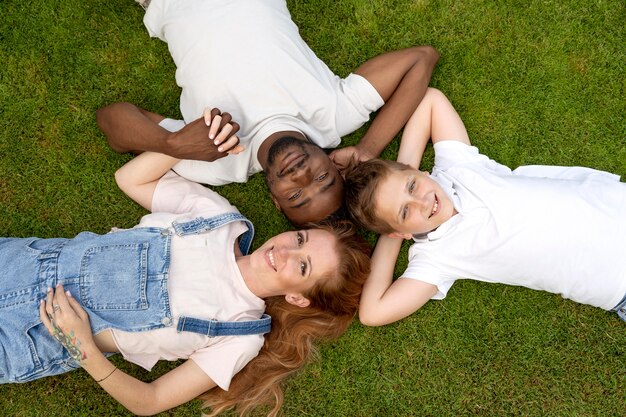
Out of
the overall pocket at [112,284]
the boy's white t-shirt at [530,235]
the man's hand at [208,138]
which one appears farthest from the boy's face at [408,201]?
the overall pocket at [112,284]

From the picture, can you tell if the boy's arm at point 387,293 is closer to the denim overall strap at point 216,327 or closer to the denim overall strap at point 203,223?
the denim overall strap at point 216,327

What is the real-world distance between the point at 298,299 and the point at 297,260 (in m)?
0.33

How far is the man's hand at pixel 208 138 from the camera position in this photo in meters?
3.08

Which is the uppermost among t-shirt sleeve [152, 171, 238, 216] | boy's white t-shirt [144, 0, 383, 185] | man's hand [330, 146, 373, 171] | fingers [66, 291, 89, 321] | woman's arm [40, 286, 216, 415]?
boy's white t-shirt [144, 0, 383, 185]

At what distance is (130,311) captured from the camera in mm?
3162

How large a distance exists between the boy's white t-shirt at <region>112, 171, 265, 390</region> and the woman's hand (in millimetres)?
175

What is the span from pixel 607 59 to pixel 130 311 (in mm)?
3723

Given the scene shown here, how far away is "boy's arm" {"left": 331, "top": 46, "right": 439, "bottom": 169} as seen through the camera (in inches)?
142

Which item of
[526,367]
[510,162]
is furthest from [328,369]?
[510,162]

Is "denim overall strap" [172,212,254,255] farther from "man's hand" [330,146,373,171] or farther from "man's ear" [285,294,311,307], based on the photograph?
"man's hand" [330,146,373,171]

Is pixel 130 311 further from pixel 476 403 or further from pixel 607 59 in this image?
pixel 607 59

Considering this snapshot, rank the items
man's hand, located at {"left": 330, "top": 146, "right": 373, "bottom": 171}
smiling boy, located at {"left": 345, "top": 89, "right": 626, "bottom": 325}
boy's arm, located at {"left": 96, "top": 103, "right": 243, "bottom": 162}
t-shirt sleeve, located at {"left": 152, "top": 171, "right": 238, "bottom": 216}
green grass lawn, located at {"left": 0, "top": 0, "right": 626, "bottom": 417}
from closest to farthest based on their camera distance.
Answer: boy's arm, located at {"left": 96, "top": 103, "right": 243, "bottom": 162} < smiling boy, located at {"left": 345, "top": 89, "right": 626, "bottom": 325} < t-shirt sleeve, located at {"left": 152, "top": 171, "right": 238, "bottom": 216} < man's hand, located at {"left": 330, "top": 146, "right": 373, "bottom": 171} < green grass lawn, located at {"left": 0, "top": 0, "right": 626, "bottom": 417}

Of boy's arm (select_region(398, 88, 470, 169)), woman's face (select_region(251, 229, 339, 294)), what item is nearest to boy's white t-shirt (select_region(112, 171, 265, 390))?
woman's face (select_region(251, 229, 339, 294))

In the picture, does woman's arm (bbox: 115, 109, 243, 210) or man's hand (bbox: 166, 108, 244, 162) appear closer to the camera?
man's hand (bbox: 166, 108, 244, 162)
